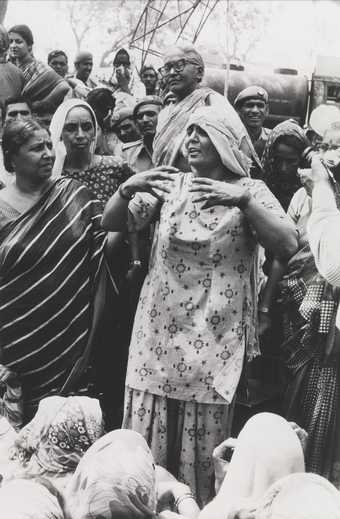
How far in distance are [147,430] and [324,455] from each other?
92cm

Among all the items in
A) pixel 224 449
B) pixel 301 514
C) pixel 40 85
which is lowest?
pixel 224 449

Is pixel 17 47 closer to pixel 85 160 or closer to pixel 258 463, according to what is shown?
pixel 85 160

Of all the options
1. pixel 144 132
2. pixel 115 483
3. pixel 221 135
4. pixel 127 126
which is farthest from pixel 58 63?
pixel 115 483

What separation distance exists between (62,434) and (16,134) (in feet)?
5.83

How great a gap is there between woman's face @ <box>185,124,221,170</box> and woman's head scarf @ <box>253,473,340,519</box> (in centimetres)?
170

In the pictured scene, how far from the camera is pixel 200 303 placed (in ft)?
11.0

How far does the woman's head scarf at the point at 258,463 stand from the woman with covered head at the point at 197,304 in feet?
2.66

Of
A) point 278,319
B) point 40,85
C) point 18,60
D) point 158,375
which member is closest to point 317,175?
point 278,319

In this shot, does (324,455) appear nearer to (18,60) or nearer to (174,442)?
(174,442)

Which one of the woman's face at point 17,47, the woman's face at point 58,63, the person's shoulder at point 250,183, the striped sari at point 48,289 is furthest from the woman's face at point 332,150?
the woman's face at point 58,63

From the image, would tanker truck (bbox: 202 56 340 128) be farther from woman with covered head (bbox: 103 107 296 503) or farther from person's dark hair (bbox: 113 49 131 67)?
woman with covered head (bbox: 103 107 296 503)

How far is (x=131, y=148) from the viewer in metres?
5.26

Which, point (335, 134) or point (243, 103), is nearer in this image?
point (335, 134)

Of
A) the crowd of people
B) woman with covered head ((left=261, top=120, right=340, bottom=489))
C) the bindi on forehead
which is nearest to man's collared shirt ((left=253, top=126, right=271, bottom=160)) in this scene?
the crowd of people
